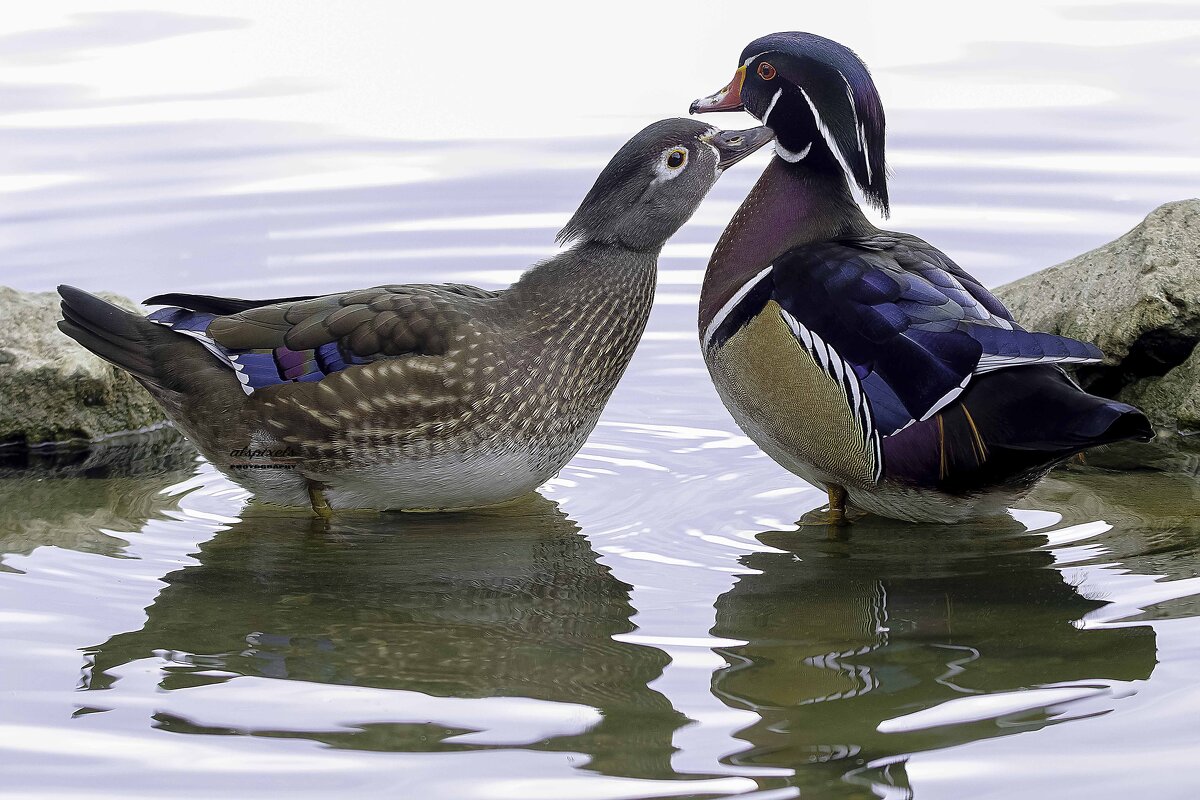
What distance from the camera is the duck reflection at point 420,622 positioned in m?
4.30

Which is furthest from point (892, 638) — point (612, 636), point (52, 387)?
point (52, 387)

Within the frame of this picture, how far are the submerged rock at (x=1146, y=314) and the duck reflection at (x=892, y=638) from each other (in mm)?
1333

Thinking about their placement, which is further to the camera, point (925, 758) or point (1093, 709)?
point (1093, 709)

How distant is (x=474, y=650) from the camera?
4.70 metres

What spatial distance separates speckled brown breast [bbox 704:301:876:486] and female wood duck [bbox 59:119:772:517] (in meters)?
0.53

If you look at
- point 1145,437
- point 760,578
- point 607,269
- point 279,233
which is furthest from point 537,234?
point 1145,437

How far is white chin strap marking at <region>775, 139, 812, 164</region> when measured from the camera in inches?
232

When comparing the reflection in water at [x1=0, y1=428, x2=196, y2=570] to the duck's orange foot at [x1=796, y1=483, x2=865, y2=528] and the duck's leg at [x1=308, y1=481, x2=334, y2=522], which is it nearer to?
the duck's leg at [x1=308, y1=481, x2=334, y2=522]

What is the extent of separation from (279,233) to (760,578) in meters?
4.64

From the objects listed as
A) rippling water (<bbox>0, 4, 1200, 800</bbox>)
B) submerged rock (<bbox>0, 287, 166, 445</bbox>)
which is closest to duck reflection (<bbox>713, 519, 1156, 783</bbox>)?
rippling water (<bbox>0, 4, 1200, 800</bbox>)

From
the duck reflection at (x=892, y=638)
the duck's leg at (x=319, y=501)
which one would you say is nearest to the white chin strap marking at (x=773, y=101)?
the duck reflection at (x=892, y=638)

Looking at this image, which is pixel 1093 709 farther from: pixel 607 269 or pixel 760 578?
pixel 607 269

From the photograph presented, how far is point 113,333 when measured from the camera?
5.80m

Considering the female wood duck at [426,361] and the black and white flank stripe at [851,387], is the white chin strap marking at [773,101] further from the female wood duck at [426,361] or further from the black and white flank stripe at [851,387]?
the black and white flank stripe at [851,387]
